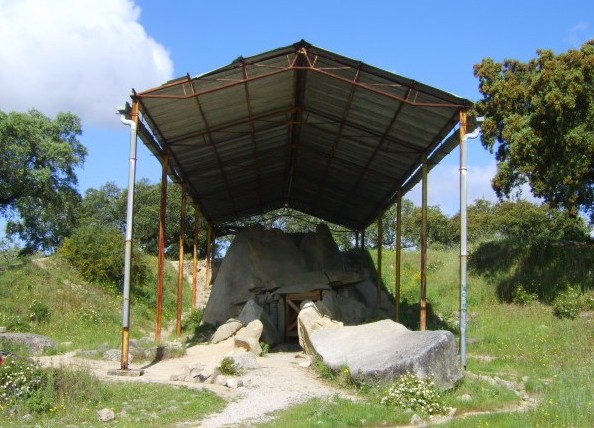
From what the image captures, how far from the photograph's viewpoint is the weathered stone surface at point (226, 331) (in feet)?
75.6

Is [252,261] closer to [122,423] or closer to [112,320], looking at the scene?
[112,320]

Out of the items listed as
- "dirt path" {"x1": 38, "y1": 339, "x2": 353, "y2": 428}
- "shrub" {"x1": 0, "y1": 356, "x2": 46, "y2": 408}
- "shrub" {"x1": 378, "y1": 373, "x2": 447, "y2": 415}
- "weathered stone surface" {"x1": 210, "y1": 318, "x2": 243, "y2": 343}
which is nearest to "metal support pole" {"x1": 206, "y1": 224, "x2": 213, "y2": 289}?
"weathered stone surface" {"x1": 210, "y1": 318, "x2": 243, "y2": 343}

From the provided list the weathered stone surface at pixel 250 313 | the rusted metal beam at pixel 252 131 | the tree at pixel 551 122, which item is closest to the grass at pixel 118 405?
the rusted metal beam at pixel 252 131

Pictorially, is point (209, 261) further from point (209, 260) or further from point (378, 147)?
point (378, 147)

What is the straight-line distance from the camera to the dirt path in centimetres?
1266

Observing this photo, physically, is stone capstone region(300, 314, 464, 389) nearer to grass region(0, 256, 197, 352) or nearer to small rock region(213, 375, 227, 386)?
small rock region(213, 375, 227, 386)

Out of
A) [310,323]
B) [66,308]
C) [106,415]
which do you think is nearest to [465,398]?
[106,415]

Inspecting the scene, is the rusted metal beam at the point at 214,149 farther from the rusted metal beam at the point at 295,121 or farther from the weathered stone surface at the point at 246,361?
the weathered stone surface at the point at 246,361

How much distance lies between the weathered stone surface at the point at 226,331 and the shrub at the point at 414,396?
33.5 ft

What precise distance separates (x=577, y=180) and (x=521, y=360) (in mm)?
8061

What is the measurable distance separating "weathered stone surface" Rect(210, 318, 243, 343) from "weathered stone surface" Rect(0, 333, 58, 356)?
16.5ft

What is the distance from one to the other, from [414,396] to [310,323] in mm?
9562

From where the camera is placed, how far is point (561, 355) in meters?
18.8

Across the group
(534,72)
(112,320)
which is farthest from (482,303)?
(112,320)
